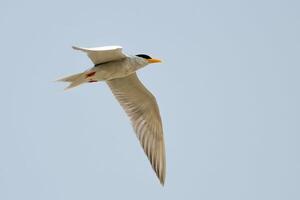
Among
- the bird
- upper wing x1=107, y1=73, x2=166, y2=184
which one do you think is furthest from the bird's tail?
upper wing x1=107, y1=73, x2=166, y2=184

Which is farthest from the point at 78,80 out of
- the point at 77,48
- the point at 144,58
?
the point at 77,48

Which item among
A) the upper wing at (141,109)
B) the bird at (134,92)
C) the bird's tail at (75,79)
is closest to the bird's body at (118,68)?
the bird at (134,92)

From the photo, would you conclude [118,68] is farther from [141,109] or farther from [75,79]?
[141,109]

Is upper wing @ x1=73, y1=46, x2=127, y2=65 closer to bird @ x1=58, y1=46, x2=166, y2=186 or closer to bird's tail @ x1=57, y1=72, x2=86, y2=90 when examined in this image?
bird @ x1=58, y1=46, x2=166, y2=186

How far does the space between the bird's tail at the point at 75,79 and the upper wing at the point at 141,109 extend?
59.9 inches

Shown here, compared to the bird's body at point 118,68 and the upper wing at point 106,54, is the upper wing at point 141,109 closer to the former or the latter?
the bird's body at point 118,68

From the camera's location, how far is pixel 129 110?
1515 centimetres

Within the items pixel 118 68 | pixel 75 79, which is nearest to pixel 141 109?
pixel 118 68

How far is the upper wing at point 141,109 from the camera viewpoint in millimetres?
14783

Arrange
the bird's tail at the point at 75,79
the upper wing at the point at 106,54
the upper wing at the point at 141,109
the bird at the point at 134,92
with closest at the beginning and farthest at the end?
the upper wing at the point at 106,54, the bird's tail at the point at 75,79, the bird at the point at 134,92, the upper wing at the point at 141,109

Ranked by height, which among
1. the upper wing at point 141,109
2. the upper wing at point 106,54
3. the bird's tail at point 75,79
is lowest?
the upper wing at point 141,109

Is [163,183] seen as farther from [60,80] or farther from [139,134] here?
[60,80]

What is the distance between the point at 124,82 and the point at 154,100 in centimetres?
77

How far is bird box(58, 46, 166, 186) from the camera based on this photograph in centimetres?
1352
